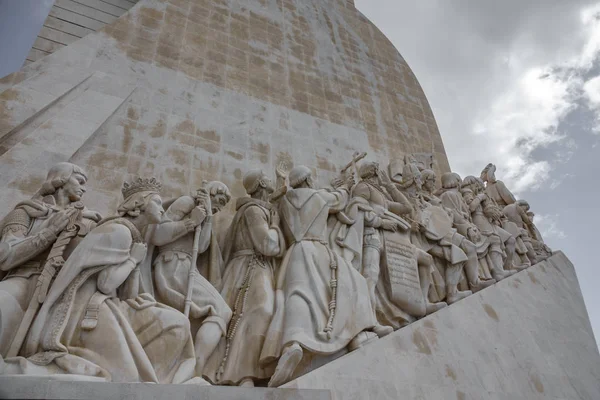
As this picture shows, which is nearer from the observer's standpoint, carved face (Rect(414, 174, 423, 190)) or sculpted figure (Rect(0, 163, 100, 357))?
sculpted figure (Rect(0, 163, 100, 357))

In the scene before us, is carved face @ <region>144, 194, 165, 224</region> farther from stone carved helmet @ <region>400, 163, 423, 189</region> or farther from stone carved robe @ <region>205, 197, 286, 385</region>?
stone carved helmet @ <region>400, 163, 423, 189</region>

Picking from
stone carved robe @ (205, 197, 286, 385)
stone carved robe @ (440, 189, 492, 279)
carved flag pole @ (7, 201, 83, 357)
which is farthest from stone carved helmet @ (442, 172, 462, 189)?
carved flag pole @ (7, 201, 83, 357)

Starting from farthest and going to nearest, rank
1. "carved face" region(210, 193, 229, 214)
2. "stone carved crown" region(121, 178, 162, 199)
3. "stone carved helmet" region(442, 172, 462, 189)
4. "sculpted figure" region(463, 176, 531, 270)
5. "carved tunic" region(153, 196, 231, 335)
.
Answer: "stone carved helmet" region(442, 172, 462, 189) < "sculpted figure" region(463, 176, 531, 270) < "carved face" region(210, 193, 229, 214) < "stone carved crown" region(121, 178, 162, 199) < "carved tunic" region(153, 196, 231, 335)

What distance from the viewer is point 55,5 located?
5.98 meters

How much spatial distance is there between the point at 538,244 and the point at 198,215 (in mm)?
5247

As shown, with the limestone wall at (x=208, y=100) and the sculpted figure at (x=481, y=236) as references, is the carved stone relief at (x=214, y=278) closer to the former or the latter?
the sculpted figure at (x=481, y=236)

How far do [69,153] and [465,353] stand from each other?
397 centimetres

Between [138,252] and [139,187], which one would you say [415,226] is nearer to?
[139,187]

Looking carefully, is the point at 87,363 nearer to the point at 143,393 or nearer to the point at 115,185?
the point at 143,393

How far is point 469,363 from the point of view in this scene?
4047mm

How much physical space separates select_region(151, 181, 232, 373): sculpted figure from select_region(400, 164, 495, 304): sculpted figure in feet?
7.53

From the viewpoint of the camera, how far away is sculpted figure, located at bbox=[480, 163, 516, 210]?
7.58 m

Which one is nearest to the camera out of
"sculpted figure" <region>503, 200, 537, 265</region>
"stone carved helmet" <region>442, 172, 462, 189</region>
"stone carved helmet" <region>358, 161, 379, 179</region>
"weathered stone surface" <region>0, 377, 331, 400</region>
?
"weathered stone surface" <region>0, 377, 331, 400</region>

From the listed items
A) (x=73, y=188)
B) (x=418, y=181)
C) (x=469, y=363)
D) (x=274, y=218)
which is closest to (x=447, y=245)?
(x=418, y=181)
